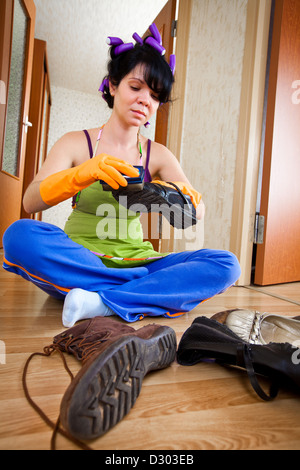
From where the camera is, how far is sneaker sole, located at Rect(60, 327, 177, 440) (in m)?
0.34

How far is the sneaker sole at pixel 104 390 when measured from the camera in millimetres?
344

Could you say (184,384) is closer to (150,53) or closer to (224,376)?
(224,376)

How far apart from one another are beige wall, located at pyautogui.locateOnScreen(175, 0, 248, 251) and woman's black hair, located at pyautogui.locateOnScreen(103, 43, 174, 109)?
0.77 m

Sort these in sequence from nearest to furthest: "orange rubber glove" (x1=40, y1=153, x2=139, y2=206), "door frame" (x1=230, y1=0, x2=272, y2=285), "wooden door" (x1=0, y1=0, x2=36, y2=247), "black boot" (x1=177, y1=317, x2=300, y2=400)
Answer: "black boot" (x1=177, y1=317, x2=300, y2=400) < "orange rubber glove" (x1=40, y1=153, x2=139, y2=206) < "door frame" (x1=230, y1=0, x2=272, y2=285) < "wooden door" (x1=0, y1=0, x2=36, y2=247)

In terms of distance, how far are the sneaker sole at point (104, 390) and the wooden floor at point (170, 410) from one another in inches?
1.1

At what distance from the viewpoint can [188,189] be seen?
1035 mm

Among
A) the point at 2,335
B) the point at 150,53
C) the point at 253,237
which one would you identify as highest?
the point at 150,53

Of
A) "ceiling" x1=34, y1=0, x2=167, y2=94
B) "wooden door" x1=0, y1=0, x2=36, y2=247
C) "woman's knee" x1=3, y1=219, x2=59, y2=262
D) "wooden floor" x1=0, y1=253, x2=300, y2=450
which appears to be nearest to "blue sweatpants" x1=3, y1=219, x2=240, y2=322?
"woman's knee" x1=3, y1=219, x2=59, y2=262

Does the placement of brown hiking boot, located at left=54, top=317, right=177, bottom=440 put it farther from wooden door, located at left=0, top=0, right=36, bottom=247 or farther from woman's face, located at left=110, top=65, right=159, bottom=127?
wooden door, located at left=0, top=0, right=36, bottom=247

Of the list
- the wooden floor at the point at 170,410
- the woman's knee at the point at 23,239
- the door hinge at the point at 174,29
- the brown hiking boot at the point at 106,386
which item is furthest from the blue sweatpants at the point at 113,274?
the door hinge at the point at 174,29

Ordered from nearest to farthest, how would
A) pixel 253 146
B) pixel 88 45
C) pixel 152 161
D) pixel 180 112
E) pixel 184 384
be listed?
pixel 184 384 → pixel 152 161 → pixel 253 146 → pixel 180 112 → pixel 88 45

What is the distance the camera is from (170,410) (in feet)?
1.46
